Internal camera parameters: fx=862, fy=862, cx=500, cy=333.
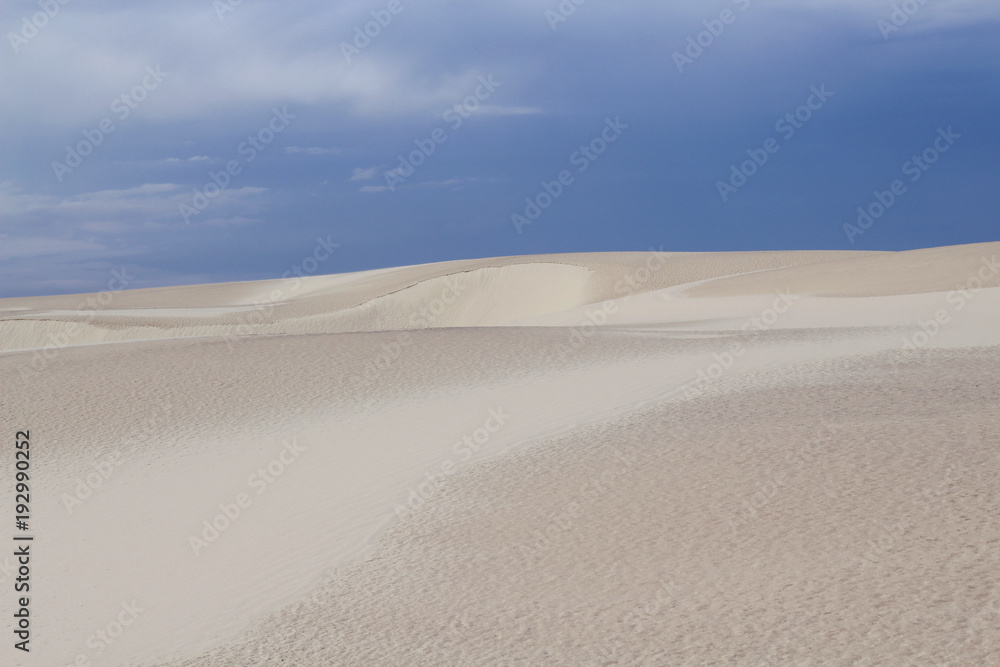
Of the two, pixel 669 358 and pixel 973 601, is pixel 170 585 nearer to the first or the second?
pixel 973 601

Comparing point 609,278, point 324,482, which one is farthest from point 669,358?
point 609,278

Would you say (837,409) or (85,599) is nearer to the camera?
(85,599)

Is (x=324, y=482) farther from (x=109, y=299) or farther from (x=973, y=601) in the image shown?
(x=109, y=299)

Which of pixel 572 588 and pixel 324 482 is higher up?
pixel 572 588

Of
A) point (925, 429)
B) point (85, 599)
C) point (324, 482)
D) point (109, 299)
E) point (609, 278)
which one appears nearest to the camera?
point (85, 599)

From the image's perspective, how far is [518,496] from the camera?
24.7ft

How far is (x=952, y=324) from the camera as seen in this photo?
15.9m

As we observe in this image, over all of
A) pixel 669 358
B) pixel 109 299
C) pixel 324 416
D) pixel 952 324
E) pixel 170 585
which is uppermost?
pixel 170 585

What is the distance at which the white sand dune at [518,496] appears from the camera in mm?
5055

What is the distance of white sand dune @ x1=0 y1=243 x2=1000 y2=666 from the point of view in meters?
5.05

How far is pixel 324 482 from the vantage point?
8.95 metres

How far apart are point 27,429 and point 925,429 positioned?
10788 millimetres

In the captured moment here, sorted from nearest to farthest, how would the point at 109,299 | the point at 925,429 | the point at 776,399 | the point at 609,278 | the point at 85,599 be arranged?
the point at 85,599 → the point at 925,429 → the point at 776,399 → the point at 609,278 → the point at 109,299

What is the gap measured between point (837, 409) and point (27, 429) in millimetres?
10165
